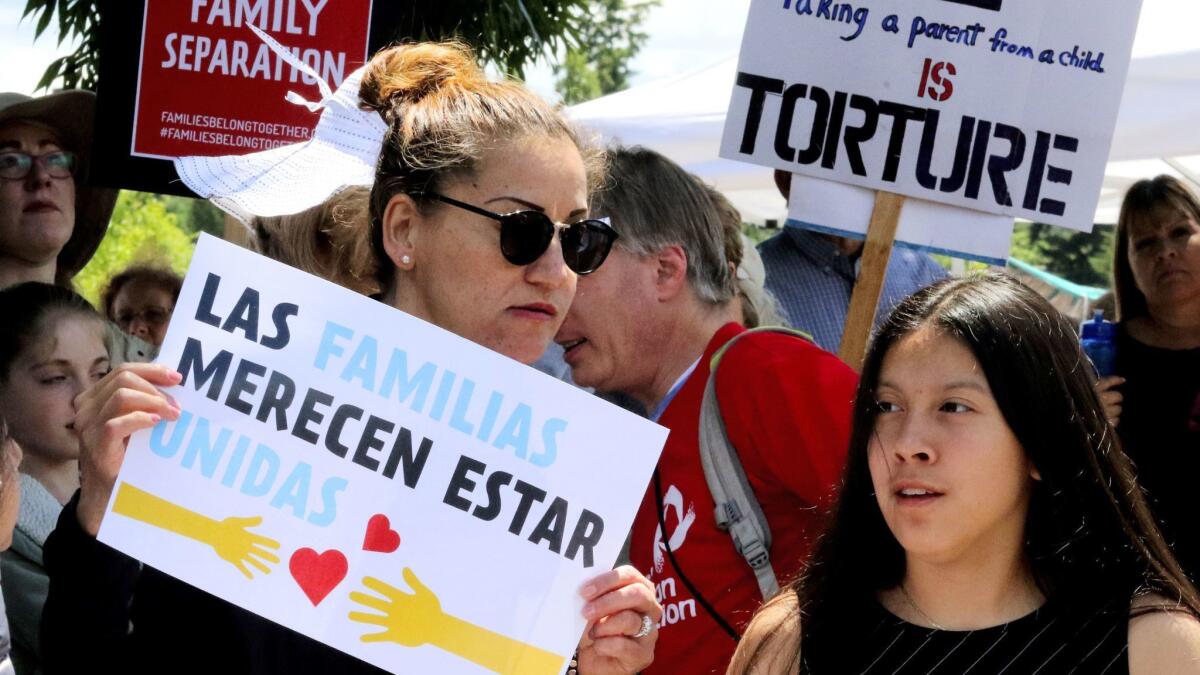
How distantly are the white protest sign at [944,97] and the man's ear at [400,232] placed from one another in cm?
173

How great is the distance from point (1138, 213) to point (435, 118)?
334 cm

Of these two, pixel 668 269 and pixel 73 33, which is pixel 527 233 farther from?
pixel 73 33

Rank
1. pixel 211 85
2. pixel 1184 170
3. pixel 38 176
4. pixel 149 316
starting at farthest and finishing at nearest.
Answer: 1. pixel 1184 170
2. pixel 149 316
3. pixel 38 176
4. pixel 211 85

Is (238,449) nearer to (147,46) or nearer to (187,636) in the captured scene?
(187,636)

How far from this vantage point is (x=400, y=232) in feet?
6.43

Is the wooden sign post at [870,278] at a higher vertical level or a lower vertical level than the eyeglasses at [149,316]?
higher

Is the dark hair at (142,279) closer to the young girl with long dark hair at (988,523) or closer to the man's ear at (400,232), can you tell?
the man's ear at (400,232)

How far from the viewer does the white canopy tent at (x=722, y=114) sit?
199 inches

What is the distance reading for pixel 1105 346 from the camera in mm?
4453

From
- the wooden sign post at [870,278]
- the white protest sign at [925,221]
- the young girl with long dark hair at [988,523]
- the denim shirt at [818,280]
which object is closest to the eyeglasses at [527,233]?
the young girl with long dark hair at [988,523]

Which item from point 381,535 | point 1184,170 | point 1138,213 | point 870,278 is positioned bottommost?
point 381,535

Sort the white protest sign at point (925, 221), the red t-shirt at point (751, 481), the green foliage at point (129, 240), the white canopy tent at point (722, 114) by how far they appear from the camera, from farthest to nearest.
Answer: the green foliage at point (129, 240) < the white canopy tent at point (722, 114) < the white protest sign at point (925, 221) < the red t-shirt at point (751, 481)

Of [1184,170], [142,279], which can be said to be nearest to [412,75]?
[142,279]

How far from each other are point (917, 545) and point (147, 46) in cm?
257
